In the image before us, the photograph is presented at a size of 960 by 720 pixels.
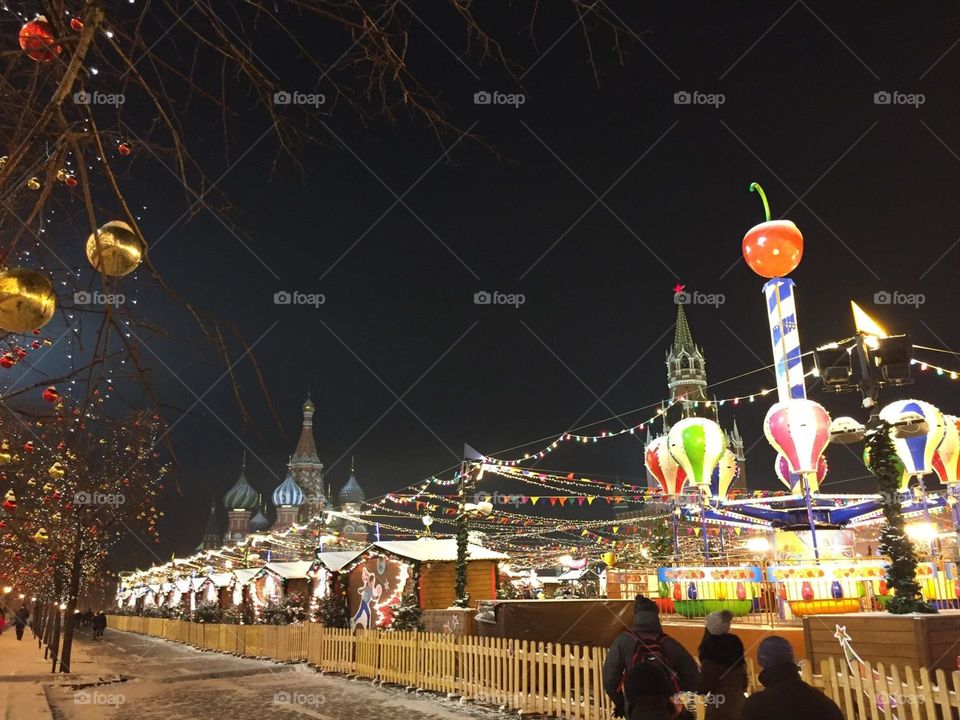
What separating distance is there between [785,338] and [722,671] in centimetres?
1710

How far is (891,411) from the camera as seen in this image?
16234 mm

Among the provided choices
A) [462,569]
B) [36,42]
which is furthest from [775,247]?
[36,42]

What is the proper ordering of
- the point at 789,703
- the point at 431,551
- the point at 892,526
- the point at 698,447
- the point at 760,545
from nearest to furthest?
the point at 789,703
the point at 892,526
the point at 698,447
the point at 431,551
the point at 760,545

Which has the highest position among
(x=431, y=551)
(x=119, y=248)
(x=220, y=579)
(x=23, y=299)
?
(x=119, y=248)

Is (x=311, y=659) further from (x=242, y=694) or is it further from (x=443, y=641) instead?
(x=443, y=641)

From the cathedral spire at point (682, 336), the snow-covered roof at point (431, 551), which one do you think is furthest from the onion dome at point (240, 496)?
the snow-covered roof at point (431, 551)

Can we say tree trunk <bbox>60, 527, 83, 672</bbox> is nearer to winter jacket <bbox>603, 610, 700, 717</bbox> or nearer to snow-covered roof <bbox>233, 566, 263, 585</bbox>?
snow-covered roof <bbox>233, 566, 263, 585</bbox>

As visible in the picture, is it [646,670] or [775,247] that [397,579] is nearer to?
[775,247]

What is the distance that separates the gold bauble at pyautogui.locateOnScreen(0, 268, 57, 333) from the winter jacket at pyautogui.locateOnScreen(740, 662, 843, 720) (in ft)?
12.7

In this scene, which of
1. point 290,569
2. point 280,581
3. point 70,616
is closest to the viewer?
point 70,616

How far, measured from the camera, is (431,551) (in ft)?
69.9

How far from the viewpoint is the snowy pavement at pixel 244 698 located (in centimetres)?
1042

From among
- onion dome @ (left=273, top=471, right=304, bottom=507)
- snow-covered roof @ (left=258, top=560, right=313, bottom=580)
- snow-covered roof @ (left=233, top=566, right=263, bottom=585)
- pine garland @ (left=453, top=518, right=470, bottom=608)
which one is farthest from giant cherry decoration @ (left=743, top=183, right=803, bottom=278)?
onion dome @ (left=273, top=471, right=304, bottom=507)

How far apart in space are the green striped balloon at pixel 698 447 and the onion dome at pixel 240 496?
107298 millimetres
